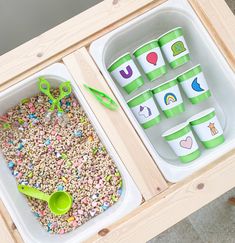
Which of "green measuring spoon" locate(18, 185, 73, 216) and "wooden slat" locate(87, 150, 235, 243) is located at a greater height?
"green measuring spoon" locate(18, 185, 73, 216)

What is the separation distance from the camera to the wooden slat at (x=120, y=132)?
1074mm

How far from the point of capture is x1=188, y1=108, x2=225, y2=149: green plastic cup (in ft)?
3.74

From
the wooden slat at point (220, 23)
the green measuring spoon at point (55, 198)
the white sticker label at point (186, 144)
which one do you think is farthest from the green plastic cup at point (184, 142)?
the green measuring spoon at point (55, 198)

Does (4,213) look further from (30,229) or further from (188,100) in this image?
(188,100)

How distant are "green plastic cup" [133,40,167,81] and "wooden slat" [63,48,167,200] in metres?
0.14

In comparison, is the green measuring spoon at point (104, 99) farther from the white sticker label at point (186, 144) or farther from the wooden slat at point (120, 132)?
the white sticker label at point (186, 144)

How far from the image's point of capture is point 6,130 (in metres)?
1.22

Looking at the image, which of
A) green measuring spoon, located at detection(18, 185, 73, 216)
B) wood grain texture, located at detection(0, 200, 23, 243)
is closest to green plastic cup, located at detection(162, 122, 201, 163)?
green measuring spoon, located at detection(18, 185, 73, 216)

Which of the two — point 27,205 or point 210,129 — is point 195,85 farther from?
point 27,205

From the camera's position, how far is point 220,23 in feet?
3.72

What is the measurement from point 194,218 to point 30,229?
78 cm

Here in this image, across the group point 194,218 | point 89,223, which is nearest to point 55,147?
point 89,223

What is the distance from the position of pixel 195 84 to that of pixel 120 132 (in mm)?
262

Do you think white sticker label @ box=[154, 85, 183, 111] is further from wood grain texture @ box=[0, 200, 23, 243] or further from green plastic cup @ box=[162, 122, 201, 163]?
wood grain texture @ box=[0, 200, 23, 243]
